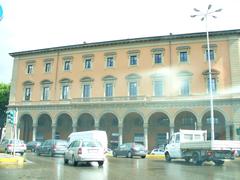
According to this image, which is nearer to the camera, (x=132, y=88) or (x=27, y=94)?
(x=132, y=88)

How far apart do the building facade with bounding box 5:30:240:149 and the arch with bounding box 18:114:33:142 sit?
0.48 ft

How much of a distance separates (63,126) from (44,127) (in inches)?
132

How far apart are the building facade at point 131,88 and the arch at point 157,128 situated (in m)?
0.13

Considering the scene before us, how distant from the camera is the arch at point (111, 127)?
132 feet

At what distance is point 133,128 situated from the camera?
130ft

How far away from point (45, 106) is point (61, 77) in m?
4.74

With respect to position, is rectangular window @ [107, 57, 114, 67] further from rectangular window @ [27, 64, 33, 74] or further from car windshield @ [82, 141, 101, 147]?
car windshield @ [82, 141, 101, 147]

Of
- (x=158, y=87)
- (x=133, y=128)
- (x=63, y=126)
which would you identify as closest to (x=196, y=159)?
(x=158, y=87)

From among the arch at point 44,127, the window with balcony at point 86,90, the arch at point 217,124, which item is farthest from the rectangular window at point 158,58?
the arch at point 44,127

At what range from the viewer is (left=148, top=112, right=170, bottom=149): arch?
3816 centimetres

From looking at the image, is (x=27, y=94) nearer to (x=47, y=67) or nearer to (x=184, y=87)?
(x=47, y=67)

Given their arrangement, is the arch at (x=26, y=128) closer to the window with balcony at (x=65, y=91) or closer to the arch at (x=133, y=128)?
the window with balcony at (x=65, y=91)

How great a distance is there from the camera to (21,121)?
45.3 metres

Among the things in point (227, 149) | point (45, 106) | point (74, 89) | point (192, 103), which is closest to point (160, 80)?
point (192, 103)
